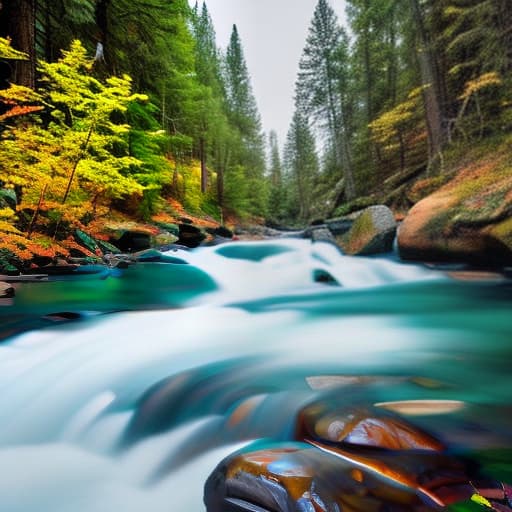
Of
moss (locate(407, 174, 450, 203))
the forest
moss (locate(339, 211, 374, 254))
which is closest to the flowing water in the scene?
the forest

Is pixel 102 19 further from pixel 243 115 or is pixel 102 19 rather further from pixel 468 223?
pixel 243 115

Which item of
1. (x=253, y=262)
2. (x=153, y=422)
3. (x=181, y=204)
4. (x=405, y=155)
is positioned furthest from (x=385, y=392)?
(x=405, y=155)

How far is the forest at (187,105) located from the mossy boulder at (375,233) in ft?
9.78

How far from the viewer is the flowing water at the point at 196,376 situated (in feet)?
5.32

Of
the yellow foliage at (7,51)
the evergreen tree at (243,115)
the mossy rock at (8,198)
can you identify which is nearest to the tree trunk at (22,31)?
the yellow foliage at (7,51)

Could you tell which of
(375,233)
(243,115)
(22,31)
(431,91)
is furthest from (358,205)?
(243,115)

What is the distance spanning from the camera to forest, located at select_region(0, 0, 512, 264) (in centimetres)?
576

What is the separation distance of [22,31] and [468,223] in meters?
9.13

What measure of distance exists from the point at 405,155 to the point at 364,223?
10.5m

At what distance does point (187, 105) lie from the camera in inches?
580

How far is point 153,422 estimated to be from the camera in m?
2.06

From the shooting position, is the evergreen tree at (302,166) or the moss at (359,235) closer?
the moss at (359,235)

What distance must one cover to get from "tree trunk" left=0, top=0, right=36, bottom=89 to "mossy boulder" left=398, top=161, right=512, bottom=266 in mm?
8417

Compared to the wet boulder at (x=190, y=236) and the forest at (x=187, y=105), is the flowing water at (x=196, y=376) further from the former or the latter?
the wet boulder at (x=190, y=236)
